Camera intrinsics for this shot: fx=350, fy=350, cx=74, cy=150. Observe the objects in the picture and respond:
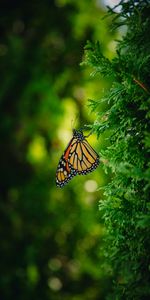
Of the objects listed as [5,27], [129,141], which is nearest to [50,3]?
[5,27]

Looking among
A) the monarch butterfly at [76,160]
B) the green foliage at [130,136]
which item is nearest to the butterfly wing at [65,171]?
the monarch butterfly at [76,160]

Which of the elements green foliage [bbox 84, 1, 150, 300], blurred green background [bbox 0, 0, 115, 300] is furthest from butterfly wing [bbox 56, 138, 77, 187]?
blurred green background [bbox 0, 0, 115, 300]

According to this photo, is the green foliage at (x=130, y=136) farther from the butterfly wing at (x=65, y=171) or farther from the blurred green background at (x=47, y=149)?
the blurred green background at (x=47, y=149)

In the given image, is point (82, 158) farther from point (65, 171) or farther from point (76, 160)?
point (65, 171)

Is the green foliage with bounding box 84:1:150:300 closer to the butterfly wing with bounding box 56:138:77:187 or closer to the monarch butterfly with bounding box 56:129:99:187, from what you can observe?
the monarch butterfly with bounding box 56:129:99:187

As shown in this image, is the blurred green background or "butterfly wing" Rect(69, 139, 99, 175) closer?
"butterfly wing" Rect(69, 139, 99, 175)

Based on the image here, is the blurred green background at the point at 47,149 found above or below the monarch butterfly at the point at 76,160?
above
